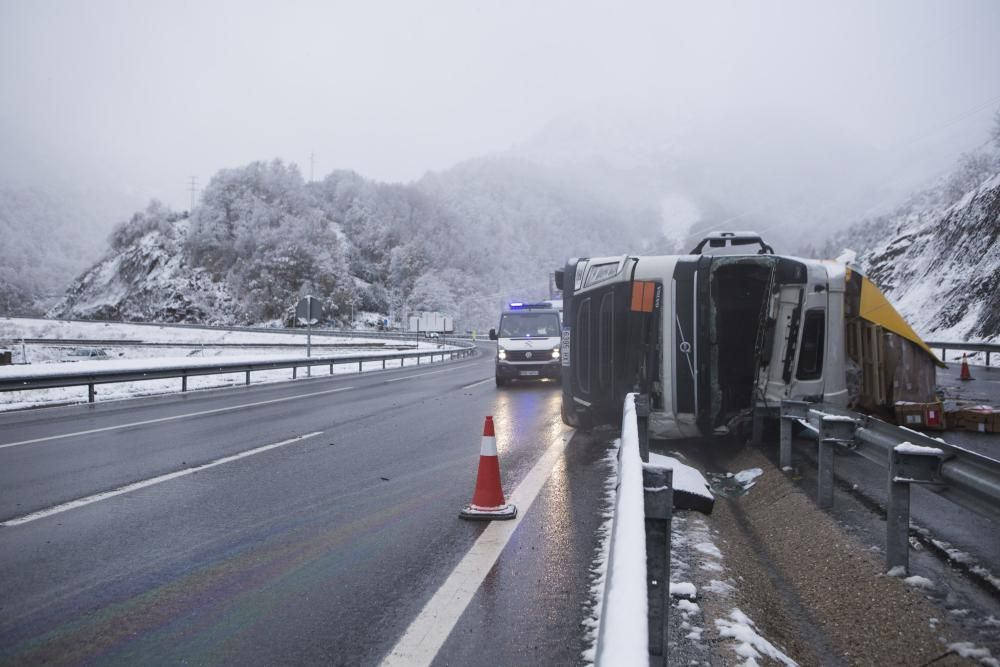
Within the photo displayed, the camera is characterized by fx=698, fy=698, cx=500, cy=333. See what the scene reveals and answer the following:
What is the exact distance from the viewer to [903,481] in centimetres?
387

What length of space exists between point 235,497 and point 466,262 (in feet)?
443

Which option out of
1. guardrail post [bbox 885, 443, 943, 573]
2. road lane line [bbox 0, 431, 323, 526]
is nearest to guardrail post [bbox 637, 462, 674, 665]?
guardrail post [bbox 885, 443, 943, 573]

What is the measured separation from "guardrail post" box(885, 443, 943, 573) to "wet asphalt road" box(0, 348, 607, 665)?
1753 millimetres

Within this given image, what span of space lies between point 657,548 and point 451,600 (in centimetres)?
153

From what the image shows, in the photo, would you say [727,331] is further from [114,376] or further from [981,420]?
[114,376]

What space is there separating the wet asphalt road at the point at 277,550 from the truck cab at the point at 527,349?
8879 millimetres

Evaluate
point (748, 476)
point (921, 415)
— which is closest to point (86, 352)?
point (748, 476)

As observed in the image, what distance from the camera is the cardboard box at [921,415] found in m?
8.84

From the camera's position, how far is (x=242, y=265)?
365ft

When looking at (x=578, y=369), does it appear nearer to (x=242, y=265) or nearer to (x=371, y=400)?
(x=371, y=400)

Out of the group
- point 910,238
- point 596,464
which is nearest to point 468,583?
point 596,464

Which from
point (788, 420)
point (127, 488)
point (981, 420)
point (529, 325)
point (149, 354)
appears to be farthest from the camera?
point (149, 354)

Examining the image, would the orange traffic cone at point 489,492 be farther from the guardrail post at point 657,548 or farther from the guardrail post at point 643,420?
the guardrail post at point 657,548

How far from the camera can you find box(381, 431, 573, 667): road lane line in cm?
310
